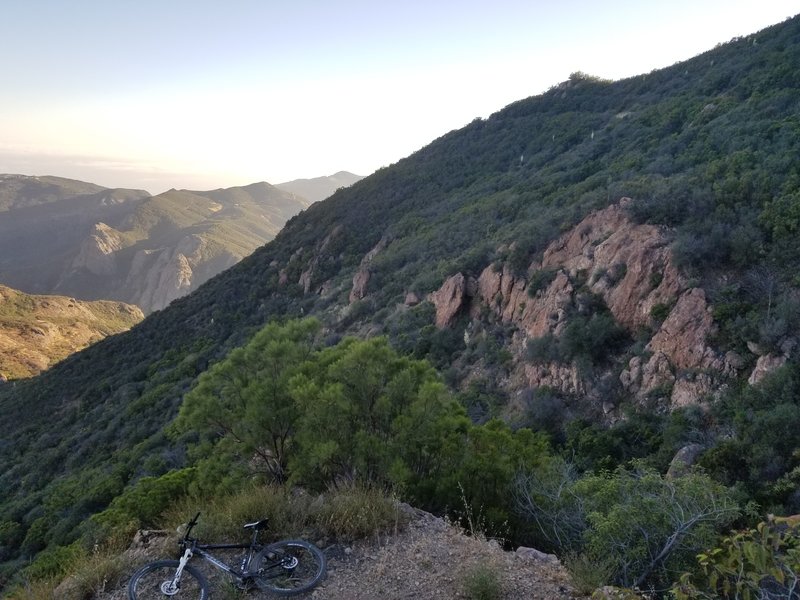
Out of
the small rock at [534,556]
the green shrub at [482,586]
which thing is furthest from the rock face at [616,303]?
the green shrub at [482,586]

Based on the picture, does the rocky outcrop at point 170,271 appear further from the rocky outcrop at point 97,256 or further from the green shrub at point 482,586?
the green shrub at point 482,586

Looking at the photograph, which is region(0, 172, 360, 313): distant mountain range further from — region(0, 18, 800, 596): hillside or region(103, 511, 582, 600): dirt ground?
region(103, 511, 582, 600): dirt ground

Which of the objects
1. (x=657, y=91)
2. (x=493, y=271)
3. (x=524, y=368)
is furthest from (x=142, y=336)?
(x=657, y=91)

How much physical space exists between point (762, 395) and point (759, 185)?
7494 mm

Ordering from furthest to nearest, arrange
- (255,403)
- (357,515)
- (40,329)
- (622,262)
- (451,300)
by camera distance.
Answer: (40,329), (451,300), (622,262), (255,403), (357,515)

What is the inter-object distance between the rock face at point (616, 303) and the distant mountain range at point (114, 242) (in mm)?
117266

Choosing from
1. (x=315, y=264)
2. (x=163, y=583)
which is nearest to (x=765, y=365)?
(x=163, y=583)

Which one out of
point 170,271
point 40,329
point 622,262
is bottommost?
→ point 170,271

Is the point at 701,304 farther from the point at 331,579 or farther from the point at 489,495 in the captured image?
the point at 331,579

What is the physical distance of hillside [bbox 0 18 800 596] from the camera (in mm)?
10438

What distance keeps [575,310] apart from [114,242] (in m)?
145

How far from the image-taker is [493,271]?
18672 mm

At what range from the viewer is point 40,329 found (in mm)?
66375

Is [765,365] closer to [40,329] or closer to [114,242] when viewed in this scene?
[40,329]
